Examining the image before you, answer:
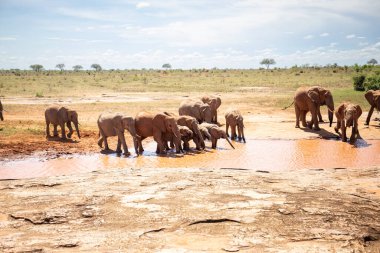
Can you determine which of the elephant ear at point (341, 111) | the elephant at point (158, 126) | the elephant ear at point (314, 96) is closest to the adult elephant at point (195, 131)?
the elephant at point (158, 126)

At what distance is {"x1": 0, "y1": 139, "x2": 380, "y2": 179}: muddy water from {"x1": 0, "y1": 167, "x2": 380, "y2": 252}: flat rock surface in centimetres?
449

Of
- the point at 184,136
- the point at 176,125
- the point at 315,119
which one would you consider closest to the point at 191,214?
the point at 176,125

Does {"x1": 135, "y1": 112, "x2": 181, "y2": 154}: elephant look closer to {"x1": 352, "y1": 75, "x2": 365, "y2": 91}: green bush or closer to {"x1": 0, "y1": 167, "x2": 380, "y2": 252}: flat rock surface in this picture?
{"x1": 0, "y1": 167, "x2": 380, "y2": 252}: flat rock surface

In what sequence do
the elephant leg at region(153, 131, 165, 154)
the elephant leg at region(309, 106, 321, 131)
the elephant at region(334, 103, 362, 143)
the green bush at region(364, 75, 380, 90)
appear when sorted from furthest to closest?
the green bush at region(364, 75, 380, 90)
the elephant leg at region(309, 106, 321, 131)
the elephant at region(334, 103, 362, 143)
the elephant leg at region(153, 131, 165, 154)

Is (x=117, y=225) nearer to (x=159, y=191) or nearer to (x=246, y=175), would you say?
(x=159, y=191)

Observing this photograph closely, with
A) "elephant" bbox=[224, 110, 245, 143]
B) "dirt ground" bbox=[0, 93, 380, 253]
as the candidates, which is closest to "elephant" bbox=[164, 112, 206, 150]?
"elephant" bbox=[224, 110, 245, 143]

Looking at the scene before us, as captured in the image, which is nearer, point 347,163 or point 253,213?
point 253,213

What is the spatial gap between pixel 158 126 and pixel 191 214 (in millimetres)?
8353

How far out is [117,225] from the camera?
4.23 m

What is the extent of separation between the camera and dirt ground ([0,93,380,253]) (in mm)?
3811

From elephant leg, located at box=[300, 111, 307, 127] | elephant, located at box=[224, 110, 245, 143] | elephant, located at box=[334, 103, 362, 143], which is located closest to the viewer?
elephant, located at box=[334, 103, 362, 143]

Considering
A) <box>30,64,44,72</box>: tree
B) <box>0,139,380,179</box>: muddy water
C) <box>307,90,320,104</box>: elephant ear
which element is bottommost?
<box>0,139,380,179</box>: muddy water

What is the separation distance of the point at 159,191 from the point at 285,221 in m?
1.89

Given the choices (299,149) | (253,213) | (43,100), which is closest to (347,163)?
(299,149)
